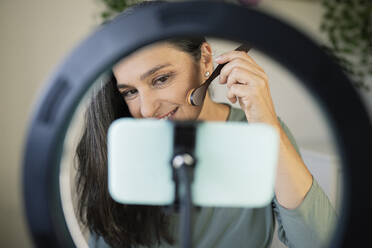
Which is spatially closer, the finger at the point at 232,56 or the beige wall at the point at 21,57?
the finger at the point at 232,56

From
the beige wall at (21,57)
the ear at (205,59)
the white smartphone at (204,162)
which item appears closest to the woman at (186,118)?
the ear at (205,59)

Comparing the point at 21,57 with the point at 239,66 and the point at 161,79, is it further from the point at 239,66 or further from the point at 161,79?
the point at 239,66

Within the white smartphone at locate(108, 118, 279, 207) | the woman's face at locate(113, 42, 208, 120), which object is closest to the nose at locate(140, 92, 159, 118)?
the woman's face at locate(113, 42, 208, 120)

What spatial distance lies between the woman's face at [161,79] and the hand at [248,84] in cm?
12

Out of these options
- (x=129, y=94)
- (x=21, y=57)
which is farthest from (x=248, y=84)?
(x=21, y=57)

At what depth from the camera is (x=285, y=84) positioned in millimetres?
2211

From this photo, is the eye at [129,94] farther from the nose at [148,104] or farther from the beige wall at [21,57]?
the beige wall at [21,57]

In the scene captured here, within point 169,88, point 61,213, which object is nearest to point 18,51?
point 169,88

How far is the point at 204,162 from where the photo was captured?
28 cm

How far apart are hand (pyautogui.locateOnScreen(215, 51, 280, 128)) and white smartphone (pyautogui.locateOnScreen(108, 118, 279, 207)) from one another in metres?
0.29

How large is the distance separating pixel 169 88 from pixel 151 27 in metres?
0.44

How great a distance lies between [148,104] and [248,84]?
0.64ft

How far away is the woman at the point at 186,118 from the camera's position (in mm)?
615

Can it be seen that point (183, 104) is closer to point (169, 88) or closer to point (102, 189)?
point (169, 88)
